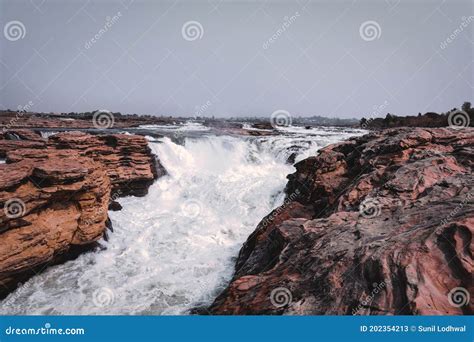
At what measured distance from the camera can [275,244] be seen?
623 centimetres

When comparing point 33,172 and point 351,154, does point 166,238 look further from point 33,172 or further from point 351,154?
point 351,154

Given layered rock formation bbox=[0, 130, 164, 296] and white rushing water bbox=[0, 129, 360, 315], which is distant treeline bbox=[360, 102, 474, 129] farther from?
layered rock formation bbox=[0, 130, 164, 296]

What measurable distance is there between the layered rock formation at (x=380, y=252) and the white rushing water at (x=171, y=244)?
5.50 ft

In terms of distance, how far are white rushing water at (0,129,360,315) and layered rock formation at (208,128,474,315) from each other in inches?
66.0

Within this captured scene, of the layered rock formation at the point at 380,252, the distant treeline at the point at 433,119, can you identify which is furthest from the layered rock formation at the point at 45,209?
the distant treeline at the point at 433,119

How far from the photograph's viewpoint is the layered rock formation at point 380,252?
12.1ft

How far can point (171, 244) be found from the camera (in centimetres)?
986

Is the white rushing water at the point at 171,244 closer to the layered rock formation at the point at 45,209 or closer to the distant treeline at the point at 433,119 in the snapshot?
the layered rock formation at the point at 45,209

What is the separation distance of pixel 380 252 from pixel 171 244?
23.5 feet

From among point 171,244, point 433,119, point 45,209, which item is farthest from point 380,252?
point 433,119

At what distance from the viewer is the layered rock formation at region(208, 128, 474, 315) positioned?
3.68 meters

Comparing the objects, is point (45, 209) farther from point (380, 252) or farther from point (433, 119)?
point (433, 119)

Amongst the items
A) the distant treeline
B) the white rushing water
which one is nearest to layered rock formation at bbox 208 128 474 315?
the white rushing water

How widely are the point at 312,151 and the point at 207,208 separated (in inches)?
391
